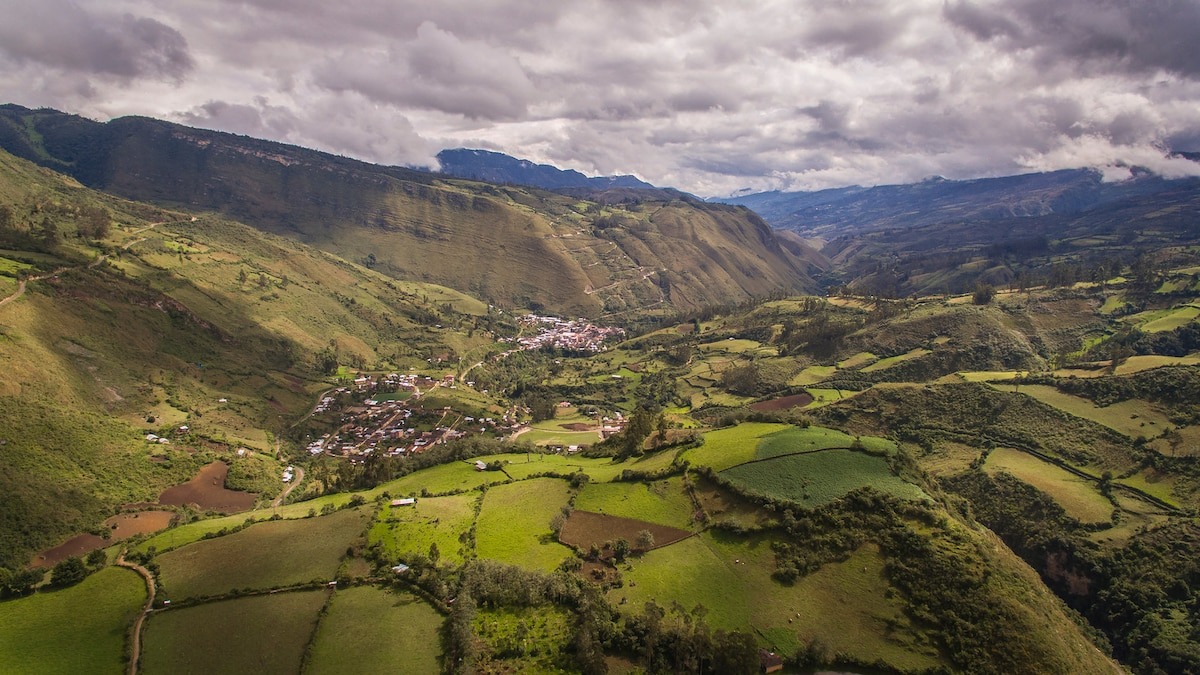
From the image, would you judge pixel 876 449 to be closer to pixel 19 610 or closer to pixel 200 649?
pixel 200 649

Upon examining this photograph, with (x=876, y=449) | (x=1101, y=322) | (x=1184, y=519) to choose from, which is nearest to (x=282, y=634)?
(x=876, y=449)

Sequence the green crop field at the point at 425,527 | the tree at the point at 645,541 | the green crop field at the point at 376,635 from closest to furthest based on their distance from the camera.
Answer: the green crop field at the point at 376,635
the tree at the point at 645,541
the green crop field at the point at 425,527

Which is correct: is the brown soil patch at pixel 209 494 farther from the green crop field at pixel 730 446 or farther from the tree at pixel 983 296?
the tree at pixel 983 296

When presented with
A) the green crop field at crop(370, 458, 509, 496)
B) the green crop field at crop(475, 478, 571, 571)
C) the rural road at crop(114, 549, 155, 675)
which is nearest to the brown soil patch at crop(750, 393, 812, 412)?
the green crop field at crop(475, 478, 571, 571)

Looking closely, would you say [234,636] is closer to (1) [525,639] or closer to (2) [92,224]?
(1) [525,639]

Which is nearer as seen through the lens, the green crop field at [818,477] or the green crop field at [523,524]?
the green crop field at [523,524]

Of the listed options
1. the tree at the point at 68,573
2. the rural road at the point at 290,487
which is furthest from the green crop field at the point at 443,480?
the tree at the point at 68,573

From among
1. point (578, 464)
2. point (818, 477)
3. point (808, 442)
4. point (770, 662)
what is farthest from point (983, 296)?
point (770, 662)
